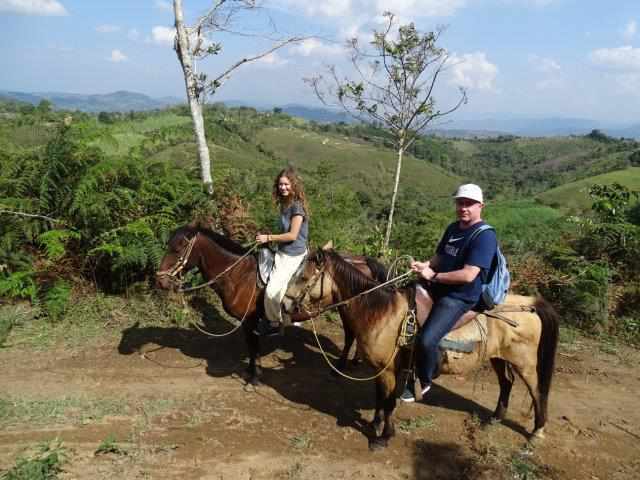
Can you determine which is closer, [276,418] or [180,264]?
[276,418]

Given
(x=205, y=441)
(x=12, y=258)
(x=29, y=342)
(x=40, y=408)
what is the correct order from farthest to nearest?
(x=12, y=258) < (x=29, y=342) < (x=40, y=408) < (x=205, y=441)

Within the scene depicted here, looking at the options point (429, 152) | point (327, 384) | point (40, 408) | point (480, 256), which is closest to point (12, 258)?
point (40, 408)

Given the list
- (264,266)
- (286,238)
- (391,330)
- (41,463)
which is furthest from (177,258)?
(391,330)

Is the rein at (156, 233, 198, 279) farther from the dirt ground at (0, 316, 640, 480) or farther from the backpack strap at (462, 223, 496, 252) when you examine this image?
the backpack strap at (462, 223, 496, 252)

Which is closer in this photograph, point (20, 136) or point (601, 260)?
point (601, 260)

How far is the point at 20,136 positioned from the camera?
35.0 feet

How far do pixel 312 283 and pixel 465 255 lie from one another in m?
1.47

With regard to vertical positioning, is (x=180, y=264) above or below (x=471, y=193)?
below

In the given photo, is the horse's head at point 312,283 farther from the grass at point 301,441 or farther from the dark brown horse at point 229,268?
the grass at point 301,441

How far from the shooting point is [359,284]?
412 centimetres

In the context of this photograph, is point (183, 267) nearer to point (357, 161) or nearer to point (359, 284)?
point (359, 284)

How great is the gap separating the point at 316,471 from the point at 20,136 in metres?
11.2

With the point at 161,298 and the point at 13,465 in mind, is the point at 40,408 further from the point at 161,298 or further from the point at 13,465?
the point at 161,298

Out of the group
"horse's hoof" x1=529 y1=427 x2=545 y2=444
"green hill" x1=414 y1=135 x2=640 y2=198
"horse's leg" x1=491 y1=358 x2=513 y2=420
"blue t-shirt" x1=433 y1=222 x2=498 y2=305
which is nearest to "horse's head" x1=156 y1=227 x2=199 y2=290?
"blue t-shirt" x1=433 y1=222 x2=498 y2=305
